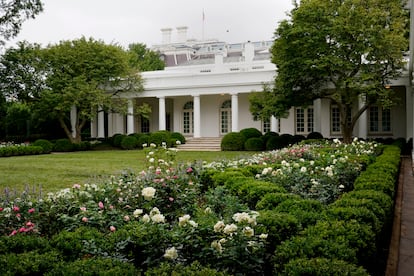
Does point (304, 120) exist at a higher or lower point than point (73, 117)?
lower

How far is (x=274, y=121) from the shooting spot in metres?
24.8

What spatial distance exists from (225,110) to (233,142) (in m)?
6.09

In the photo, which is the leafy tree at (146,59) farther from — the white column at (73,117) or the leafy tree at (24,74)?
the leafy tree at (24,74)

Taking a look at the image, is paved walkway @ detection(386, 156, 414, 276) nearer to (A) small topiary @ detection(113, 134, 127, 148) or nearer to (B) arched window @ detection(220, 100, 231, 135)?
(A) small topiary @ detection(113, 134, 127, 148)

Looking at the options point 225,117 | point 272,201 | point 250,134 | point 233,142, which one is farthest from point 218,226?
point 225,117

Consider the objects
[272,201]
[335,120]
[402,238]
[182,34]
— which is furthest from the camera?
[182,34]

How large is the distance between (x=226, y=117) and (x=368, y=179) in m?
22.1

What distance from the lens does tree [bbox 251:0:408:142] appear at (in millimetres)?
18453

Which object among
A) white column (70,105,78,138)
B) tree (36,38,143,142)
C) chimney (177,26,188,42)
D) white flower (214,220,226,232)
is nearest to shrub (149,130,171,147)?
tree (36,38,143,142)

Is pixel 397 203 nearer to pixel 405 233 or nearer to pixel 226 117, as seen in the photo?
pixel 405 233

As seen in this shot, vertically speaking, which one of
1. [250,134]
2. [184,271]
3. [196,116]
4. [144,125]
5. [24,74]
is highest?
[24,74]

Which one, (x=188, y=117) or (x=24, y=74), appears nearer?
(x=24, y=74)

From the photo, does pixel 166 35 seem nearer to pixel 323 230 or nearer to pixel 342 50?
pixel 342 50

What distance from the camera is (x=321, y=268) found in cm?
279
